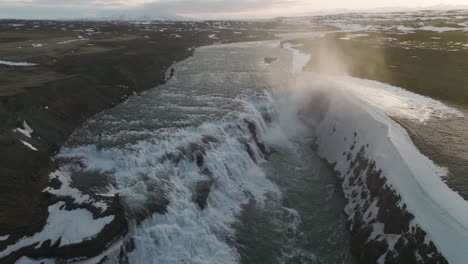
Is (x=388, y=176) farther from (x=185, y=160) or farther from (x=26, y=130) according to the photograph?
(x=26, y=130)

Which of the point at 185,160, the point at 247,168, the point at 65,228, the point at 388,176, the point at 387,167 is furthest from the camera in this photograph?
the point at 247,168

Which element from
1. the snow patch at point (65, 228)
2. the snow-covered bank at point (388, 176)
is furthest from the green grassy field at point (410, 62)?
the snow patch at point (65, 228)

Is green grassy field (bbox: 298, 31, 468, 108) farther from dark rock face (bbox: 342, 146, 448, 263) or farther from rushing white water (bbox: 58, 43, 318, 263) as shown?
dark rock face (bbox: 342, 146, 448, 263)

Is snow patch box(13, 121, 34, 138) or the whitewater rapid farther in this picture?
snow patch box(13, 121, 34, 138)

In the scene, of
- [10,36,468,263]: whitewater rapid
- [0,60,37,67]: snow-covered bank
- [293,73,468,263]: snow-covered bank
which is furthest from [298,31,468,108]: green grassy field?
[0,60,37,67]: snow-covered bank

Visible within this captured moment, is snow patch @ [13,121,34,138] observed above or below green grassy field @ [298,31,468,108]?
above

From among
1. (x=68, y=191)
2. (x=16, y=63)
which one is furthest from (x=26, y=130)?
(x=16, y=63)

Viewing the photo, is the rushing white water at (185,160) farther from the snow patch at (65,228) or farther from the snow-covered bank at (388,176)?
the snow-covered bank at (388,176)

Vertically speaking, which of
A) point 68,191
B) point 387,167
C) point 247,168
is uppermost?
point 387,167
